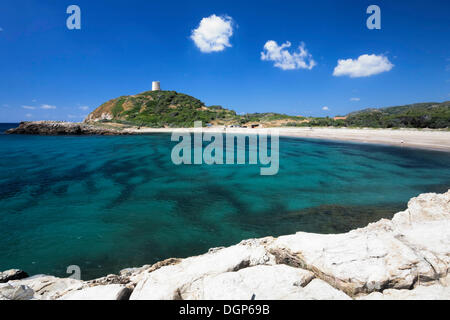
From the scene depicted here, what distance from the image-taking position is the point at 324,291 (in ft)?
8.96

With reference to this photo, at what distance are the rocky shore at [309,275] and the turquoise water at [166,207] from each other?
2267 mm

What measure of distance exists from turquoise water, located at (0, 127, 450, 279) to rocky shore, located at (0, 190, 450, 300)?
227 cm

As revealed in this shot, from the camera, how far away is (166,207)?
8.95m

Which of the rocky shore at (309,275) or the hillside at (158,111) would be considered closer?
the rocky shore at (309,275)

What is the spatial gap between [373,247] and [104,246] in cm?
674

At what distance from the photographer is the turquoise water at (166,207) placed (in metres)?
5.99

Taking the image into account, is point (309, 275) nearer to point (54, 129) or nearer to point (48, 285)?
point (48, 285)

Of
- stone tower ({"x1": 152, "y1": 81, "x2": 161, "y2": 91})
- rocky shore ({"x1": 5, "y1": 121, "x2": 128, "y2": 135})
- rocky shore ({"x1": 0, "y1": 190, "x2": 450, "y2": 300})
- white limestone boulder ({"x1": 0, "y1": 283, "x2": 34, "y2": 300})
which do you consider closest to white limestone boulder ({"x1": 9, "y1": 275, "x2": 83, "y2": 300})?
rocky shore ({"x1": 0, "y1": 190, "x2": 450, "y2": 300})

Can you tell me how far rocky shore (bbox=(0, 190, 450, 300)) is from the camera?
2750 millimetres

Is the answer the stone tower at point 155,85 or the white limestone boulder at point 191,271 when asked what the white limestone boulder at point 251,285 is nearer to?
the white limestone boulder at point 191,271

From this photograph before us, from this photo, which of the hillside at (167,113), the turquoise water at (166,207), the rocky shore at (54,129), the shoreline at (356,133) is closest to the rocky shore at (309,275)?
the turquoise water at (166,207)

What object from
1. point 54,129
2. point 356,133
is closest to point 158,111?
point 54,129
